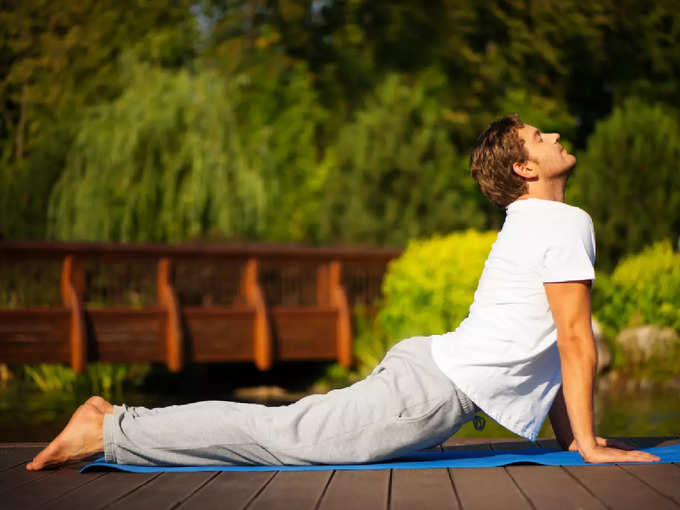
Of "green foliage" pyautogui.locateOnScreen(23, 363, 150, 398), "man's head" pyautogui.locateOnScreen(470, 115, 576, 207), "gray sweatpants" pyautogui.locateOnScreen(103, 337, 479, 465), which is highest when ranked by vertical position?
"man's head" pyautogui.locateOnScreen(470, 115, 576, 207)

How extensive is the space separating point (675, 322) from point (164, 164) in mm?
8345

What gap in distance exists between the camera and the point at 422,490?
3512 mm

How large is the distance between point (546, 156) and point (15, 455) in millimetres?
2493

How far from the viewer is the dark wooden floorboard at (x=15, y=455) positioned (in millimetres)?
4254

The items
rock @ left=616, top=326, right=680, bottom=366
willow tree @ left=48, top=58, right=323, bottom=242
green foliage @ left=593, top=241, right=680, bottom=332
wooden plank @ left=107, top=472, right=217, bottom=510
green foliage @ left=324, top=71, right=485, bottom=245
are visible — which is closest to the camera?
wooden plank @ left=107, top=472, right=217, bottom=510

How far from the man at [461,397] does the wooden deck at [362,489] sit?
0.40ft

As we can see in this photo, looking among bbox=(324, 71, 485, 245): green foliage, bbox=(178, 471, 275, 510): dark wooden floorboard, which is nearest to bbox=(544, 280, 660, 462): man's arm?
bbox=(178, 471, 275, 510): dark wooden floorboard

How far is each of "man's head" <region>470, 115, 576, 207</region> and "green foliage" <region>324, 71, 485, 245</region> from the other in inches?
460

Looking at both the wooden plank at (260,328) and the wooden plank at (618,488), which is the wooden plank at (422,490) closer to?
the wooden plank at (618,488)

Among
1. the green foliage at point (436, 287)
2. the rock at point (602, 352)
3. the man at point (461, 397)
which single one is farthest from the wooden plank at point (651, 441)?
the green foliage at point (436, 287)

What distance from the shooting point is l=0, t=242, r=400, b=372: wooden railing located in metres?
→ 11.2

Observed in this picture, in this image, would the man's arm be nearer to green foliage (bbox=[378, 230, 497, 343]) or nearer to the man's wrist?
the man's wrist

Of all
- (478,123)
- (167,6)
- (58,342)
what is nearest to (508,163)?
(58,342)

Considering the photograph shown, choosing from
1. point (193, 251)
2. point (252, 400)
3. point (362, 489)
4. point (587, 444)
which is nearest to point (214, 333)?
point (193, 251)
